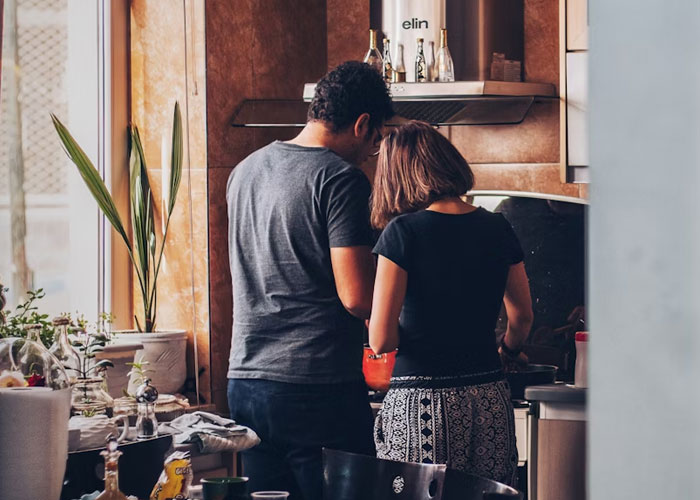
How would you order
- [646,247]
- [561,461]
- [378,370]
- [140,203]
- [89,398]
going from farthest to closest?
1. [140,203]
2. [378,370]
3. [561,461]
4. [89,398]
5. [646,247]

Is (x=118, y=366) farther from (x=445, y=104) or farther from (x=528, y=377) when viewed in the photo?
(x=445, y=104)

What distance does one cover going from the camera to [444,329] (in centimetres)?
189

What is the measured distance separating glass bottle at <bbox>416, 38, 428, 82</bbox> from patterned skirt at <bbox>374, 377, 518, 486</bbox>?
150 cm

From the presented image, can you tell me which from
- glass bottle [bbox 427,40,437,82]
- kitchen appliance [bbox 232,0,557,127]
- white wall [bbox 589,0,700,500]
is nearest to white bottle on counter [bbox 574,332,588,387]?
kitchen appliance [bbox 232,0,557,127]

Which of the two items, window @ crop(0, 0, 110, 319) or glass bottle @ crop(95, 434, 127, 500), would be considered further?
window @ crop(0, 0, 110, 319)

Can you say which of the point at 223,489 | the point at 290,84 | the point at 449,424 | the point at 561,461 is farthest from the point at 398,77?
the point at 223,489

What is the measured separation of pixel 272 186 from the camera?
1.92 meters

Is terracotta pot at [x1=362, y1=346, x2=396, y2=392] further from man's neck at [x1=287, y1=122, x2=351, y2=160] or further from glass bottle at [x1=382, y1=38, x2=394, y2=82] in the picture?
man's neck at [x1=287, y1=122, x2=351, y2=160]

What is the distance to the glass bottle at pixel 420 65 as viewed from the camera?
3.21 metres

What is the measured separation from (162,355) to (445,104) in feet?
3.93

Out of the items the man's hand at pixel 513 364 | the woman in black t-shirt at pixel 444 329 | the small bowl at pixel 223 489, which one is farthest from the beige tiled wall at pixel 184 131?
the small bowl at pixel 223 489

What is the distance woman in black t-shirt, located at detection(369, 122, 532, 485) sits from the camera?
6.16ft

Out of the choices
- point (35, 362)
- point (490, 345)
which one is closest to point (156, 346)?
point (490, 345)

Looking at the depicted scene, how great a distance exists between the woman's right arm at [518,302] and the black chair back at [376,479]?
62cm
